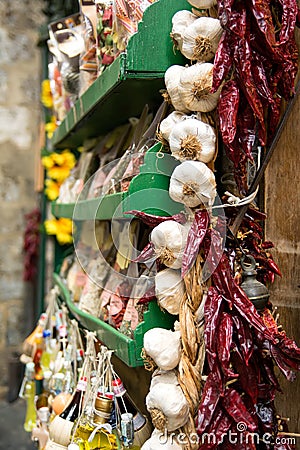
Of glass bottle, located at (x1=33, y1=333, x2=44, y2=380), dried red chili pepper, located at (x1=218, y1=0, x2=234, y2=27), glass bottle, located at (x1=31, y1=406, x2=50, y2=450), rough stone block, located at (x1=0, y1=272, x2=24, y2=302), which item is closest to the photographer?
dried red chili pepper, located at (x1=218, y1=0, x2=234, y2=27)

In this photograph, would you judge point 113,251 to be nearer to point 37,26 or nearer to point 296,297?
point 296,297

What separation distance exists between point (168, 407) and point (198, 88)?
0.59m

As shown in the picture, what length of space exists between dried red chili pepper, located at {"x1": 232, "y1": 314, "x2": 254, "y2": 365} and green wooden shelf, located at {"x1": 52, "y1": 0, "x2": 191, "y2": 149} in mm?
531

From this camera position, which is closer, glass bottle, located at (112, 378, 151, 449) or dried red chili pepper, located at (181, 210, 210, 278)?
dried red chili pepper, located at (181, 210, 210, 278)

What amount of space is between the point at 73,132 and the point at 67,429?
1.10 metres

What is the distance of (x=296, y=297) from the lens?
133 centimetres

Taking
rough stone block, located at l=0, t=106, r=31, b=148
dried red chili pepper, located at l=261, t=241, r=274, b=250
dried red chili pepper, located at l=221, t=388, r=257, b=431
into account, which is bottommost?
rough stone block, located at l=0, t=106, r=31, b=148

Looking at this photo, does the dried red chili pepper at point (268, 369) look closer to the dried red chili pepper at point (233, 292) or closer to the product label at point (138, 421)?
the dried red chili pepper at point (233, 292)

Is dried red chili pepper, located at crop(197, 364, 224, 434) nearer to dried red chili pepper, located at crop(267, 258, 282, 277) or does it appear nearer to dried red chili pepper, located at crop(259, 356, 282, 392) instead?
dried red chili pepper, located at crop(259, 356, 282, 392)

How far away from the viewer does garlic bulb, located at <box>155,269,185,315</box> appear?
123cm

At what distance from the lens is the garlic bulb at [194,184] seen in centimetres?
118

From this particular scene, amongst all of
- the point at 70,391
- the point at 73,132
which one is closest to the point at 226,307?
the point at 70,391

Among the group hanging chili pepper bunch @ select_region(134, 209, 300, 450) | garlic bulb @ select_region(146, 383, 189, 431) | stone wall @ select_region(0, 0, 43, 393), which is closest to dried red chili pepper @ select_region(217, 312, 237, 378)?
hanging chili pepper bunch @ select_region(134, 209, 300, 450)

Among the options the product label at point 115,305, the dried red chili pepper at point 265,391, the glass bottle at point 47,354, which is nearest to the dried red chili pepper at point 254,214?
the dried red chili pepper at point 265,391
